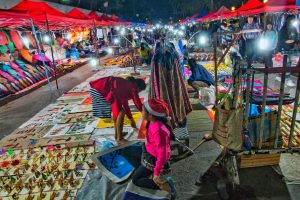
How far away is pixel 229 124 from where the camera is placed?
10.6 feet

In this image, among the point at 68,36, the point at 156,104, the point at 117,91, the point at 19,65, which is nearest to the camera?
the point at 156,104

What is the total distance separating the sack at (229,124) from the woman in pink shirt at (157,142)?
28.0 inches

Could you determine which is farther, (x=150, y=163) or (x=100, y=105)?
(x=100, y=105)

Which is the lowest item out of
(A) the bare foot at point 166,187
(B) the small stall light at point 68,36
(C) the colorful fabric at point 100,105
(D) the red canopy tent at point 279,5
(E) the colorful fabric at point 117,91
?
(A) the bare foot at point 166,187

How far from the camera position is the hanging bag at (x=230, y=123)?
320 cm

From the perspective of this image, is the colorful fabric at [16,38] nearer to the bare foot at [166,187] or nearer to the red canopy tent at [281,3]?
the red canopy tent at [281,3]

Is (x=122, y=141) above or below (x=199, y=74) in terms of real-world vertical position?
below

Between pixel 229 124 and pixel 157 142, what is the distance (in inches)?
38.8

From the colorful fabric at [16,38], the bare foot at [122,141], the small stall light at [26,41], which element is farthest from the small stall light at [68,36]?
the bare foot at [122,141]

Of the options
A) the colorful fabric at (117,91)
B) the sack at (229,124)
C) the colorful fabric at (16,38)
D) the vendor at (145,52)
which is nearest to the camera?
the sack at (229,124)

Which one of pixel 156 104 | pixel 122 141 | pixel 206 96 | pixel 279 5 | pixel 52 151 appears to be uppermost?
pixel 279 5

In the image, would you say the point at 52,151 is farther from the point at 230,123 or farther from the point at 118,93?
the point at 230,123

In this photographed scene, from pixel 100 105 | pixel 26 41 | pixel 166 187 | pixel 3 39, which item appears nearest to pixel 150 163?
pixel 166 187

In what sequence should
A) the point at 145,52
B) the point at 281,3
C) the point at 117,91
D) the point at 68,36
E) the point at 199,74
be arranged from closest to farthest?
the point at 117,91 → the point at 199,74 → the point at 281,3 → the point at 145,52 → the point at 68,36
